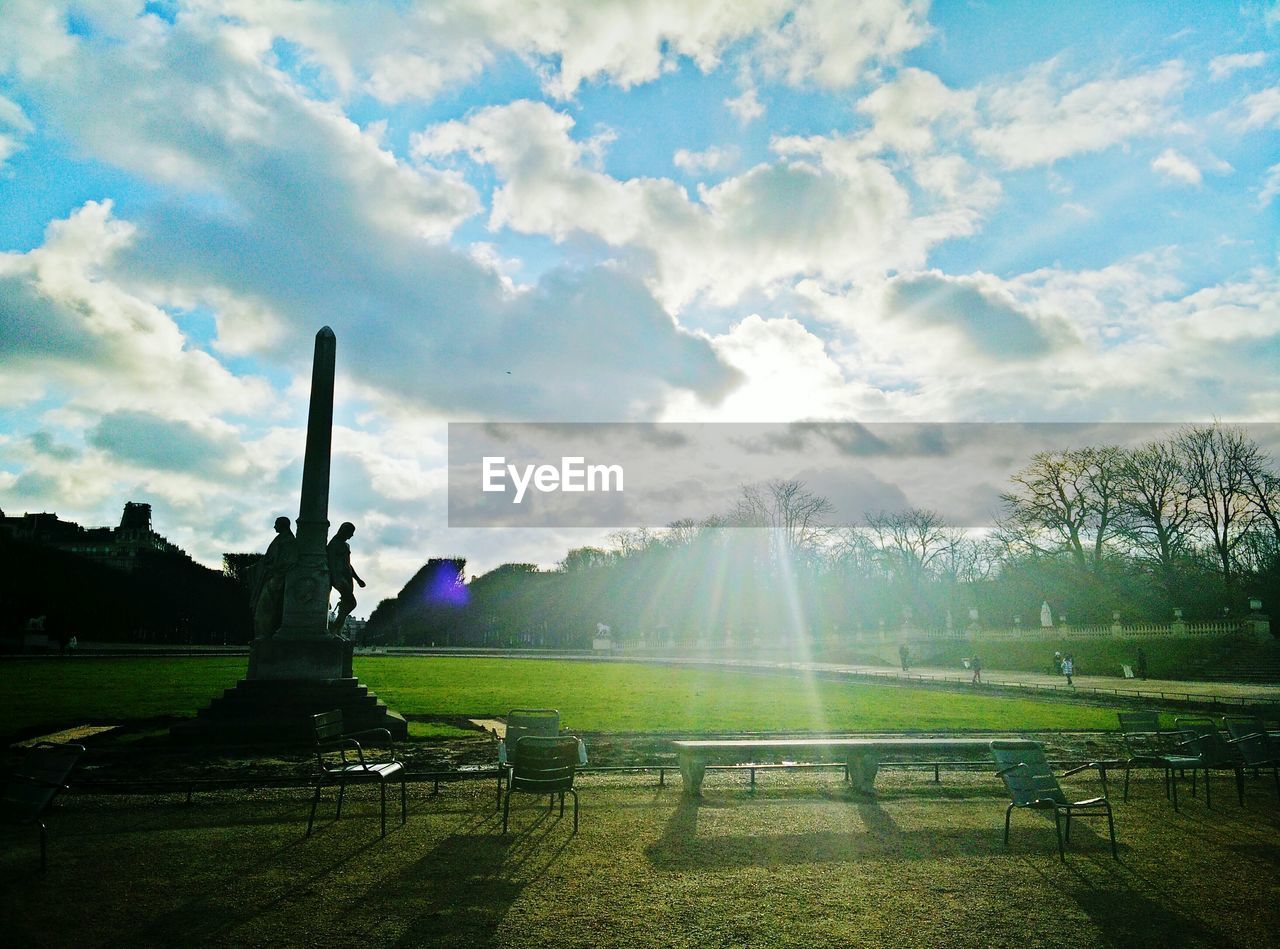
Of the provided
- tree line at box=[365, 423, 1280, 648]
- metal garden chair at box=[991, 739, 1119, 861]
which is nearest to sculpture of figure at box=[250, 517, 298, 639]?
metal garden chair at box=[991, 739, 1119, 861]

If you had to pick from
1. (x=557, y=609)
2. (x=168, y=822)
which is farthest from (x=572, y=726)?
(x=557, y=609)

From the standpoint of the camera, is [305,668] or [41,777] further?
[305,668]

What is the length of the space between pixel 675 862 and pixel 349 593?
439 inches

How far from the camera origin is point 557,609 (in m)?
88.4

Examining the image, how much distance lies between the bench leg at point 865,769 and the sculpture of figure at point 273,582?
10891 mm

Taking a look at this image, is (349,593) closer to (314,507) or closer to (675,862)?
(314,507)

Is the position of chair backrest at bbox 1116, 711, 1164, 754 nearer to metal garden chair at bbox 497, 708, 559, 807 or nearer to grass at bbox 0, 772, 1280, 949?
grass at bbox 0, 772, 1280, 949

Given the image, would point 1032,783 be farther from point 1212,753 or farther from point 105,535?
point 105,535

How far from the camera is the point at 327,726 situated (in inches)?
353

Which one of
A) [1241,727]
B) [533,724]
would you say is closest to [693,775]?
[533,724]

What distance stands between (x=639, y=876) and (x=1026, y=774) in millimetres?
3724

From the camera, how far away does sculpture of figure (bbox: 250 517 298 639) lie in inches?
625

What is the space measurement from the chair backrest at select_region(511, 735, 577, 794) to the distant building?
11755 cm

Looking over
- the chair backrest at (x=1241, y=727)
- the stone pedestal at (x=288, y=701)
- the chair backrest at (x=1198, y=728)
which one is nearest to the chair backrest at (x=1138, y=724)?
the chair backrest at (x=1198, y=728)
